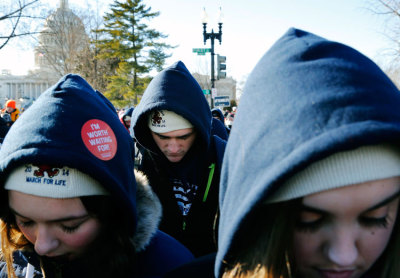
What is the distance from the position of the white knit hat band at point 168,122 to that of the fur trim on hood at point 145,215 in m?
1.00

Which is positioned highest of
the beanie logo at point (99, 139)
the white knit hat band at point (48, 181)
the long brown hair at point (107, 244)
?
the beanie logo at point (99, 139)

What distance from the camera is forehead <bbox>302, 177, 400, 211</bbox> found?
0.96 metres

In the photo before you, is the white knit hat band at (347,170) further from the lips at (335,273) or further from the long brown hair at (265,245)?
the lips at (335,273)

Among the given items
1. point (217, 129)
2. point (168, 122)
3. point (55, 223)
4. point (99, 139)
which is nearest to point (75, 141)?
point (99, 139)

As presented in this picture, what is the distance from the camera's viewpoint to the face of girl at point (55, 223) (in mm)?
1393

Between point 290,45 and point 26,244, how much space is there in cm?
164

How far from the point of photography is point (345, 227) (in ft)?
3.28

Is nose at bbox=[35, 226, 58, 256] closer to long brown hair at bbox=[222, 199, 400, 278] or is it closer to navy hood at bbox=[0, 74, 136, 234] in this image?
navy hood at bbox=[0, 74, 136, 234]

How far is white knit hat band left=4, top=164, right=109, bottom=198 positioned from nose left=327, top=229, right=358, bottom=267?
3.38ft

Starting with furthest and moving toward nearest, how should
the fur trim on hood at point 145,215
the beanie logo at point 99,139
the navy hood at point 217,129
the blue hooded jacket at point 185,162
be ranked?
the navy hood at point 217,129 → the blue hooded jacket at point 185,162 → the fur trim on hood at point 145,215 → the beanie logo at point 99,139

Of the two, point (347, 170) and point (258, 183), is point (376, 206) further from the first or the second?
point (258, 183)

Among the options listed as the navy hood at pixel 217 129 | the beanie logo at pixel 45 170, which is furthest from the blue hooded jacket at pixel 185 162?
the navy hood at pixel 217 129

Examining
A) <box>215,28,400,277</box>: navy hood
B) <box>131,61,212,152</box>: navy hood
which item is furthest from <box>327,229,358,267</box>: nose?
<box>131,61,212,152</box>: navy hood

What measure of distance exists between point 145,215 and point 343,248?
1.04 meters
